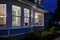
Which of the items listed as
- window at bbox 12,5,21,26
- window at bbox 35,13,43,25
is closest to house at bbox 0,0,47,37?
window at bbox 12,5,21,26

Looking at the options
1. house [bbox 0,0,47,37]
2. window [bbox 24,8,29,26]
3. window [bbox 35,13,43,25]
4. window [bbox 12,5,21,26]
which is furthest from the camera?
window [bbox 35,13,43,25]

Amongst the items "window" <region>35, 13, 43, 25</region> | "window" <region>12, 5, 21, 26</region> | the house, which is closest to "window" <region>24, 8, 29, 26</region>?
the house

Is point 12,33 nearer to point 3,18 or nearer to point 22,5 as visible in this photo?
point 3,18

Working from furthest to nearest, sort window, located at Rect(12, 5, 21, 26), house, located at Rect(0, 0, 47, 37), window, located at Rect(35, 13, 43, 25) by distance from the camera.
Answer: window, located at Rect(35, 13, 43, 25), window, located at Rect(12, 5, 21, 26), house, located at Rect(0, 0, 47, 37)

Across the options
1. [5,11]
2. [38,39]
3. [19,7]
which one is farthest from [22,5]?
[38,39]

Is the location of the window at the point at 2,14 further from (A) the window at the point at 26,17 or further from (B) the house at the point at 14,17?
(A) the window at the point at 26,17

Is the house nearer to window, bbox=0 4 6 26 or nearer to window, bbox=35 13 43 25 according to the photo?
window, bbox=0 4 6 26

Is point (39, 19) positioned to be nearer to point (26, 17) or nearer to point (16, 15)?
point (26, 17)

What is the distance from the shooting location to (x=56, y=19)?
4025 centimetres

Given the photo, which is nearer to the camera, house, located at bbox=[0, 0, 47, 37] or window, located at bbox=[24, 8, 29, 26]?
house, located at bbox=[0, 0, 47, 37]

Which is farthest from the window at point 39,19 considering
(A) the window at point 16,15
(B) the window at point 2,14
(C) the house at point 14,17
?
(B) the window at point 2,14

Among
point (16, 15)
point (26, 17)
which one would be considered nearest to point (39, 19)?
point (26, 17)

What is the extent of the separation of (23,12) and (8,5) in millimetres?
2442

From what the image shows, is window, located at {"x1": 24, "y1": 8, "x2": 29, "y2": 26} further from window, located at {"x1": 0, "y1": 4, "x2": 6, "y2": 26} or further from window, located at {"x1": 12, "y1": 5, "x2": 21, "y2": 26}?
window, located at {"x1": 0, "y1": 4, "x2": 6, "y2": 26}
